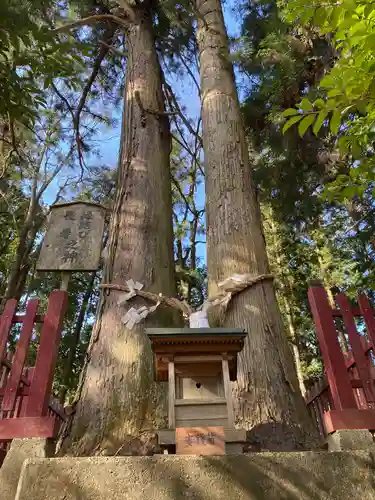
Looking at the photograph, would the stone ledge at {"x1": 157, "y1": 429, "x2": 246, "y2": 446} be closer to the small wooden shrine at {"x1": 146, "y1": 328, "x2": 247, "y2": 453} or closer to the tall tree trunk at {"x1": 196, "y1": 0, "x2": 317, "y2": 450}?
the small wooden shrine at {"x1": 146, "y1": 328, "x2": 247, "y2": 453}

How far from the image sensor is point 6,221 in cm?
757

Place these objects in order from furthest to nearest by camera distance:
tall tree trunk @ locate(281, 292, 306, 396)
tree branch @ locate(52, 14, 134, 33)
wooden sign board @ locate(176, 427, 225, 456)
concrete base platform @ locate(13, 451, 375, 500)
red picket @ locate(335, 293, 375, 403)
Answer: tall tree trunk @ locate(281, 292, 306, 396)
tree branch @ locate(52, 14, 134, 33)
red picket @ locate(335, 293, 375, 403)
wooden sign board @ locate(176, 427, 225, 456)
concrete base platform @ locate(13, 451, 375, 500)

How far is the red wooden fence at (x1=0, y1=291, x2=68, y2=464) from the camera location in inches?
72.1

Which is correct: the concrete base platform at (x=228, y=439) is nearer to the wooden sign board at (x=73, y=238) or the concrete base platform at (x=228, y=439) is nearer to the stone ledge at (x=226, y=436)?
the stone ledge at (x=226, y=436)

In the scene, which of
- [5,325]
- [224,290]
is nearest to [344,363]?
[224,290]

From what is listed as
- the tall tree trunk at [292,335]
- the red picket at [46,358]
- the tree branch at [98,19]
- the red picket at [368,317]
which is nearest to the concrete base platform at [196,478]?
the red picket at [46,358]

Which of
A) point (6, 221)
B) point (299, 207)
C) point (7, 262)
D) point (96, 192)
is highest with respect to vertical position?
point (96, 192)

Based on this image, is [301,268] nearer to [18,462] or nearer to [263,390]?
[263,390]

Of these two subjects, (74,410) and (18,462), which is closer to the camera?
(18,462)

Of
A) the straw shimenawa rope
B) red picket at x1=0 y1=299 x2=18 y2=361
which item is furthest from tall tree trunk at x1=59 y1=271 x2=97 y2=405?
red picket at x1=0 y1=299 x2=18 y2=361

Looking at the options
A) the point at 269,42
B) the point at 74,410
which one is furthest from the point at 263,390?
the point at 269,42

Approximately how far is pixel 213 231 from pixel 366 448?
1766mm

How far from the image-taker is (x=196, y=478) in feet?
4.83

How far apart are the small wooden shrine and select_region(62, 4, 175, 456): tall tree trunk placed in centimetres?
41
